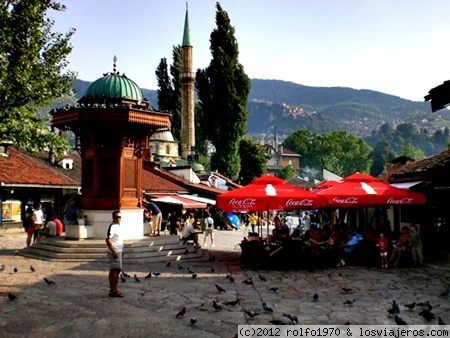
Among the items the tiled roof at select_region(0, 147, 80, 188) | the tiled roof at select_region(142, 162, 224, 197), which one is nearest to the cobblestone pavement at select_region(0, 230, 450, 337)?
the tiled roof at select_region(0, 147, 80, 188)

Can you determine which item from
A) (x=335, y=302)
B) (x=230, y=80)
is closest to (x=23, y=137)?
(x=335, y=302)

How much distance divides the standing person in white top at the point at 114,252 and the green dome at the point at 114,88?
8363 millimetres

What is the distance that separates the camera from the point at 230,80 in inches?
1686

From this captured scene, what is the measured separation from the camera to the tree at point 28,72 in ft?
36.6

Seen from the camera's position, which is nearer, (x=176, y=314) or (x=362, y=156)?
(x=176, y=314)

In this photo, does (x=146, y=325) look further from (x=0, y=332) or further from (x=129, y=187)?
(x=129, y=187)

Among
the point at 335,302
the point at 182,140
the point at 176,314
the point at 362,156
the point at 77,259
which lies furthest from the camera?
the point at 362,156

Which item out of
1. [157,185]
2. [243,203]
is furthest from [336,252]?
[157,185]

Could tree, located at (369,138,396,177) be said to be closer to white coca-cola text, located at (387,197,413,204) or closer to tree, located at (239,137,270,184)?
tree, located at (239,137,270,184)

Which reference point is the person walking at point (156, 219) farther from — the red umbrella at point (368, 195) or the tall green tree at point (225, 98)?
the tall green tree at point (225, 98)

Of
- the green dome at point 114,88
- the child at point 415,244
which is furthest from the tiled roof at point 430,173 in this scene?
the green dome at point 114,88

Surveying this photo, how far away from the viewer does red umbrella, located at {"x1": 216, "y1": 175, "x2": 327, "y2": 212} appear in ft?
40.2

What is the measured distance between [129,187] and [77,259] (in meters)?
3.10

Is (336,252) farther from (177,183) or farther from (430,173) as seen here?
(177,183)
